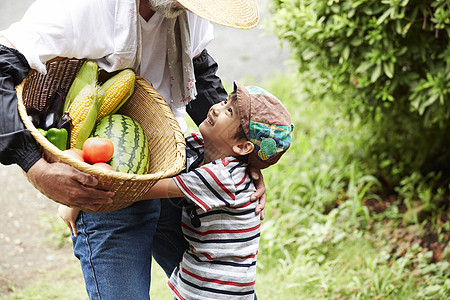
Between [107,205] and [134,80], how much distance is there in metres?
0.57

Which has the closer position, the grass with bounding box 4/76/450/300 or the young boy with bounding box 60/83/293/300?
the young boy with bounding box 60/83/293/300

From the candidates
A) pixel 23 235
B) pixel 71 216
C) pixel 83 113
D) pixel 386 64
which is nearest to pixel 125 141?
pixel 83 113

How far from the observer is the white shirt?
203cm

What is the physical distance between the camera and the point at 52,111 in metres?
2.19

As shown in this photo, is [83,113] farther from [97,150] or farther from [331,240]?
[331,240]

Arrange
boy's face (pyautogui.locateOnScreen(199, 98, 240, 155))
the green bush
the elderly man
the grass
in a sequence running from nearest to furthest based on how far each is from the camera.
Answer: the elderly man → boy's face (pyautogui.locateOnScreen(199, 98, 240, 155)) → the green bush → the grass

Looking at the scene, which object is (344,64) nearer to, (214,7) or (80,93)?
(214,7)

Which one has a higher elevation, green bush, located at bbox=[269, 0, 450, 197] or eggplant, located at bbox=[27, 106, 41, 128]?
eggplant, located at bbox=[27, 106, 41, 128]

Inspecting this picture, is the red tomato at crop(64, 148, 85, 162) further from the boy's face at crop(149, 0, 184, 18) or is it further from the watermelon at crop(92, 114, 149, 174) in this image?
the boy's face at crop(149, 0, 184, 18)

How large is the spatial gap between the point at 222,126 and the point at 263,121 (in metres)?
0.19

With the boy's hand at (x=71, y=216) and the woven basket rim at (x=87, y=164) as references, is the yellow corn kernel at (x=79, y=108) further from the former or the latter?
the boy's hand at (x=71, y=216)

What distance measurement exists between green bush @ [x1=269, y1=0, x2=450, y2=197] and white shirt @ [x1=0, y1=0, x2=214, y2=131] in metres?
1.73

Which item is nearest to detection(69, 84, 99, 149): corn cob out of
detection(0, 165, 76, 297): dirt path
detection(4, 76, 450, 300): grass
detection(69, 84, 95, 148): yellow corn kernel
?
detection(69, 84, 95, 148): yellow corn kernel

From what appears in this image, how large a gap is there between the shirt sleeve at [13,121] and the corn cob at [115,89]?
36 centimetres
